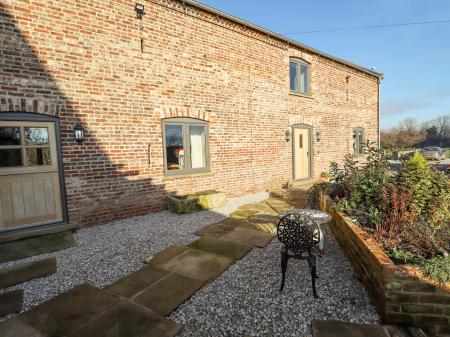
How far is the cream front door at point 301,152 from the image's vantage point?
417 inches

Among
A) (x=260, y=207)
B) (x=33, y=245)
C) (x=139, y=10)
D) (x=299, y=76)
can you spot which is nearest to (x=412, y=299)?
(x=260, y=207)

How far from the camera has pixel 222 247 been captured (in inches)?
178

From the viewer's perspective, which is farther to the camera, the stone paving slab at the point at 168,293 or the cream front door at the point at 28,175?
the cream front door at the point at 28,175

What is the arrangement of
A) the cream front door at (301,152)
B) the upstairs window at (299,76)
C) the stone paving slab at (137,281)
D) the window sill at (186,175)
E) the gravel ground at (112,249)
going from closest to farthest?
the stone paving slab at (137,281)
the gravel ground at (112,249)
the window sill at (186,175)
the upstairs window at (299,76)
the cream front door at (301,152)

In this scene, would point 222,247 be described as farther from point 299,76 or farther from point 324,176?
point 299,76

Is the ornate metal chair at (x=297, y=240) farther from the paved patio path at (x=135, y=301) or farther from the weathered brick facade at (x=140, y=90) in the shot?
the weathered brick facade at (x=140, y=90)

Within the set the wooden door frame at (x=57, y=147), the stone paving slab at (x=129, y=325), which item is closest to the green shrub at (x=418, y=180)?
the stone paving slab at (x=129, y=325)

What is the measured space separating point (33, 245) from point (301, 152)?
9.22 meters

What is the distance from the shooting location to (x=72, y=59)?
556 centimetres

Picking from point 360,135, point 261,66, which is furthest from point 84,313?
point 360,135

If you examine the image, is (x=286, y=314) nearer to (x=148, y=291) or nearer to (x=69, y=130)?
(x=148, y=291)

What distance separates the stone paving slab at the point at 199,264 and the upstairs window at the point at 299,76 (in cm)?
813

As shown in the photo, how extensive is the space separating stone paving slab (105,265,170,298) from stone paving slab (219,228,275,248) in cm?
158

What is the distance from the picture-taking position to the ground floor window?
282 inches
